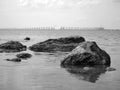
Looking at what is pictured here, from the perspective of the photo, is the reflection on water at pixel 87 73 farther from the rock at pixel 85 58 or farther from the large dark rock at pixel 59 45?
the large dark rock at pixel 59 45

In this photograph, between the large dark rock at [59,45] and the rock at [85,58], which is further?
the large dark rock at [59,45]

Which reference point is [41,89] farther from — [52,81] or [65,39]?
[65,39]

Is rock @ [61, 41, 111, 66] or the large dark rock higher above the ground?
rock @ [61, 41, 111, 66]

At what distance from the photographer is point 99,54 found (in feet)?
66.2

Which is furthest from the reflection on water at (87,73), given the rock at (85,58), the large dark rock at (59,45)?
the large dark rock at (59,45)

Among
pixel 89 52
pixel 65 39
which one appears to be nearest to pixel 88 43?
pixel 89 52

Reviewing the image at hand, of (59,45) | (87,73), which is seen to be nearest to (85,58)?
(87,73)

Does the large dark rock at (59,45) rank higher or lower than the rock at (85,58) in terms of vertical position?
lower

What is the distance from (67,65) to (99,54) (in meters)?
2.96

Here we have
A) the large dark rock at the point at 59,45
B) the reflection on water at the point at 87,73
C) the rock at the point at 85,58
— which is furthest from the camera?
the large dark rock at the point at 59,45

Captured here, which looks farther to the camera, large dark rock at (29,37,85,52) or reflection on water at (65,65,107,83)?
large dark rock at (29,37,85,52)

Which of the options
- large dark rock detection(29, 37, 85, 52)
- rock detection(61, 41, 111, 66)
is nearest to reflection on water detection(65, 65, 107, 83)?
rock detection(61, 41, 111, 66)

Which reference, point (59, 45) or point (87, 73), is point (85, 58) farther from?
point (59, 45)

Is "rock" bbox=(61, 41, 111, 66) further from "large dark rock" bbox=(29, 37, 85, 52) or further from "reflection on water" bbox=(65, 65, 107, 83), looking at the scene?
"large dark rock" bbox=(29, 37, 85, 52)
